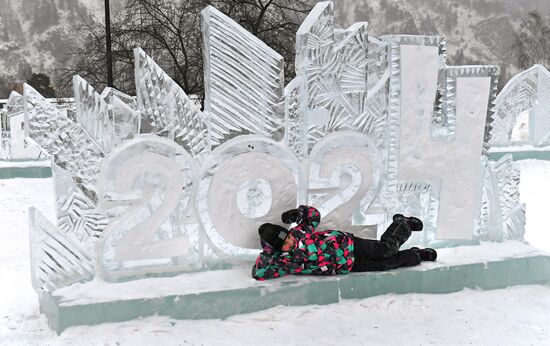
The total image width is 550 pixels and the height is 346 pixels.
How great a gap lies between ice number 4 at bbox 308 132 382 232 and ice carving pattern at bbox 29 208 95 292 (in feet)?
4.34

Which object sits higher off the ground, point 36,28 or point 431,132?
point 36,28

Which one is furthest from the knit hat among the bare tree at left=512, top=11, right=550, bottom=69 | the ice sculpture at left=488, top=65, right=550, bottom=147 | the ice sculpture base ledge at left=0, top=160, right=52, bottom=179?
the bare tree at left=512, top=11, right=550, bottom=69

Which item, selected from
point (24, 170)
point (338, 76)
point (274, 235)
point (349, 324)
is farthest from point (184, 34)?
point (349, 324)

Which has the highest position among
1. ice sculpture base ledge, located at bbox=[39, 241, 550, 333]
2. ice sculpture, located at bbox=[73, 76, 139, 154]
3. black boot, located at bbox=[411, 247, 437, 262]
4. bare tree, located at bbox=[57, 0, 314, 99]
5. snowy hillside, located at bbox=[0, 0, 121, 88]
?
snowy hillside, located at bbox=[0, 0, 121, 88]

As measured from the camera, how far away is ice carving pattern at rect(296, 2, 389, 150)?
3.40 meters

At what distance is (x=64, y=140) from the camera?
3.03 m

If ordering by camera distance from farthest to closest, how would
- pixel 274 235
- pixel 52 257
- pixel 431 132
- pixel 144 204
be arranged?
pixel 431 132
pixel 274 235
pixel 144 204
pixel 52 257

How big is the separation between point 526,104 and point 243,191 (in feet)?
25.0

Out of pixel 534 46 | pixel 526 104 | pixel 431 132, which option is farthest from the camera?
pixel 534 46

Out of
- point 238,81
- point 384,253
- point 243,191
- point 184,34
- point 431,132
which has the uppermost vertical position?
point 184,34

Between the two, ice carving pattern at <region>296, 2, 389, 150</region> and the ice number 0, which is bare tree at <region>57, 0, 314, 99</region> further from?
the ice number 0

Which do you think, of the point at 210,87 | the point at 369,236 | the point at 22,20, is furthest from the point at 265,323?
the point at 22,20

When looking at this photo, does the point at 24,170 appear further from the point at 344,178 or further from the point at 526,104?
the point at 526,104

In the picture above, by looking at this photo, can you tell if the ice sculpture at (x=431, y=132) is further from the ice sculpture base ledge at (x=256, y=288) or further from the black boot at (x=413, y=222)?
the ice sculpture base ledge at (x=256, y=288)
